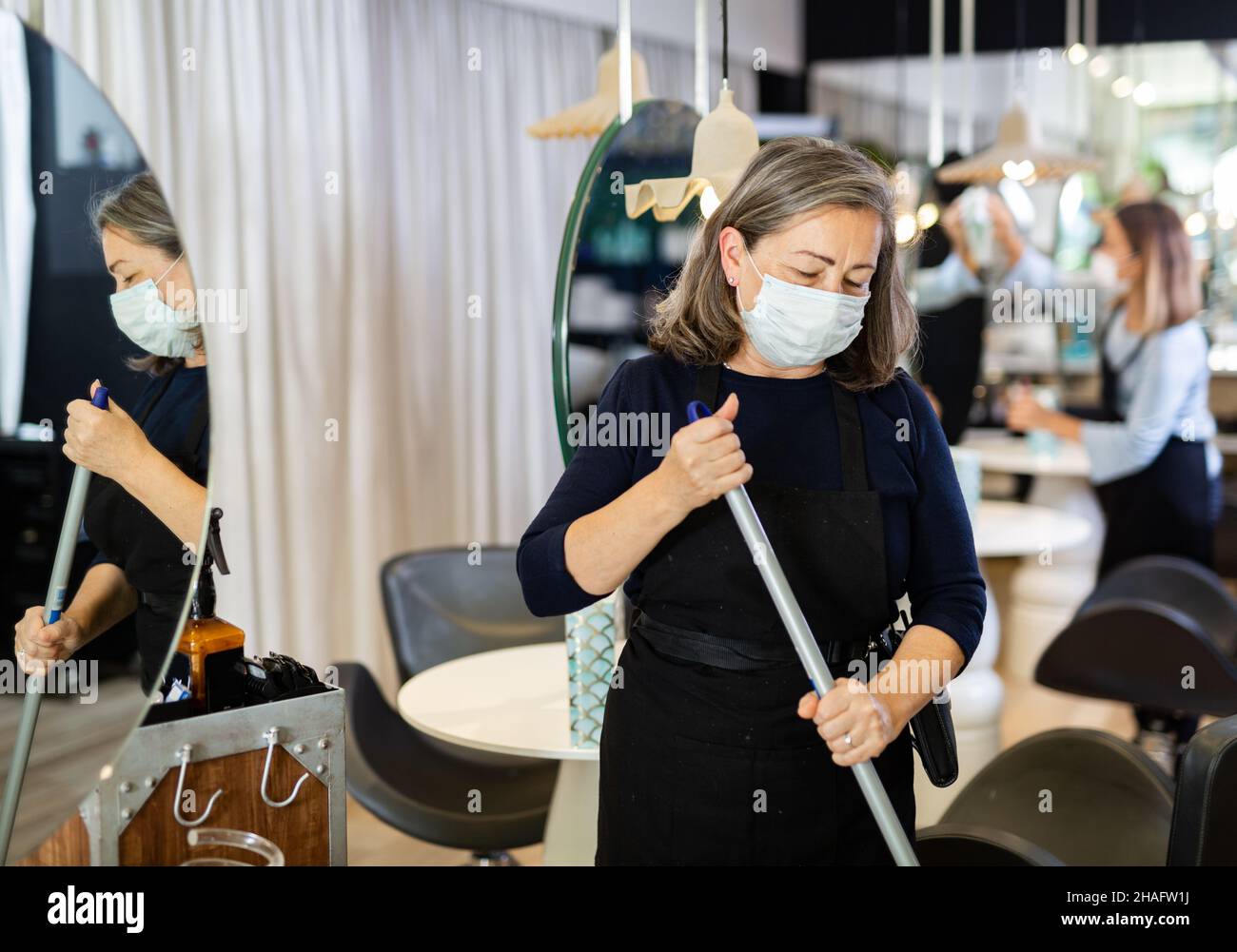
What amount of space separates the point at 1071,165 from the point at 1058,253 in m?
4.21

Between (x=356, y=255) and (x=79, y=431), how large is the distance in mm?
2468

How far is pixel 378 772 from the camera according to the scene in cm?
270

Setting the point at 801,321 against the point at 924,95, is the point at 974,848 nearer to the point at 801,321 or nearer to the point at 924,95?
the point at 801,321

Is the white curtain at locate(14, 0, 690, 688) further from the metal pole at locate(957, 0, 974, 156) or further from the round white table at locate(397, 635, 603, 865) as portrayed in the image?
the metal pole at locate(957, 0, 974, 156)

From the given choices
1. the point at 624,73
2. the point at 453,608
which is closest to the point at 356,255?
the point at 453,608

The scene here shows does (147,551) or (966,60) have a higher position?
(966,60)

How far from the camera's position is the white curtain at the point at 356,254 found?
330 centimetres

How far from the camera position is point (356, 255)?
3.83 metres

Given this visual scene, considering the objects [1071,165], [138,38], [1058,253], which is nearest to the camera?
[138,38]

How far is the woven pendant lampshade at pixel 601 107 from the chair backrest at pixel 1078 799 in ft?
4.62

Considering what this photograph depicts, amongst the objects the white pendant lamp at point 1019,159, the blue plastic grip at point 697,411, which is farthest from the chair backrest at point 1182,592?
the blue plastic grip at point 697,411

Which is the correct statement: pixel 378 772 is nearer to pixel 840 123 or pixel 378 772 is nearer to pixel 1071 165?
pixel 1071 165
